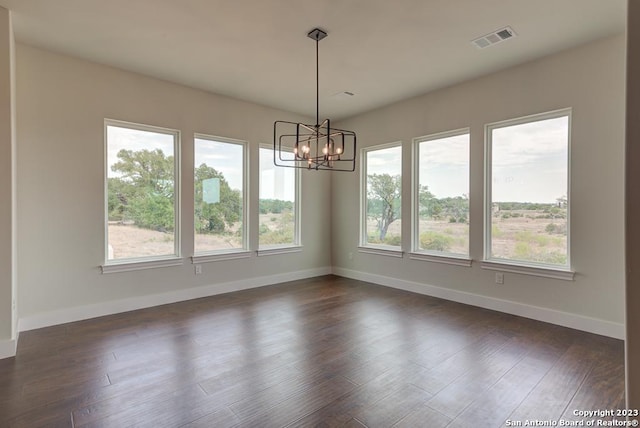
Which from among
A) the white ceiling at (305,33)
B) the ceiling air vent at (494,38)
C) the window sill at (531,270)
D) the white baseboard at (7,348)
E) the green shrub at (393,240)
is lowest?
the white baseboard at (7,348)

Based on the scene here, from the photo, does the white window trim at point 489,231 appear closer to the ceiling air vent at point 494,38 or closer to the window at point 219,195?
the ceiling air vent at point 494,38

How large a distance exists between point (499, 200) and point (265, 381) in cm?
364

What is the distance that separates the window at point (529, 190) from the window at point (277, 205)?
10.7 ft

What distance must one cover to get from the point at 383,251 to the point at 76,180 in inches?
177

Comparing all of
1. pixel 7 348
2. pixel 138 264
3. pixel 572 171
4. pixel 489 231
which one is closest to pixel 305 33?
pixel 572 171

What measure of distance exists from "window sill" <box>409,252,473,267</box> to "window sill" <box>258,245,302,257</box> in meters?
2.08

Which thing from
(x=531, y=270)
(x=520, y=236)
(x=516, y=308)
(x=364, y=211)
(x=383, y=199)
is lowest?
(x=516, y=308)

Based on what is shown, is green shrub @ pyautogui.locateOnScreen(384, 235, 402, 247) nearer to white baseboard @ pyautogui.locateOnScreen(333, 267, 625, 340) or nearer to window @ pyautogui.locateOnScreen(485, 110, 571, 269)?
white baseboard @ pyautogui.locateOnScreen(333, 267, 625, 340)

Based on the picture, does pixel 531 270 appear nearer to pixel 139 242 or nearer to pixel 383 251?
pixel 383 251

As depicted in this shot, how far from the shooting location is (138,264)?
13.9 ft

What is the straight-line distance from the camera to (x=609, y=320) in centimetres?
332

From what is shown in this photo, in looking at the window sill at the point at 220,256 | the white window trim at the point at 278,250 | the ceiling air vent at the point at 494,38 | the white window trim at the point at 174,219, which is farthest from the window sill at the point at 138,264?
the ceiling air vent at the point at 494,38

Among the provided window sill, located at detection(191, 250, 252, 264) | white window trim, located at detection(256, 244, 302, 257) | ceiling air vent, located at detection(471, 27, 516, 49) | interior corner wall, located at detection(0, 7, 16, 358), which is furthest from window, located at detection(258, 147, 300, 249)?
ceiling air vent, located at detection(471, 27, 516, 49)

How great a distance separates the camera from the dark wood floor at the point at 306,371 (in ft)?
6.81
